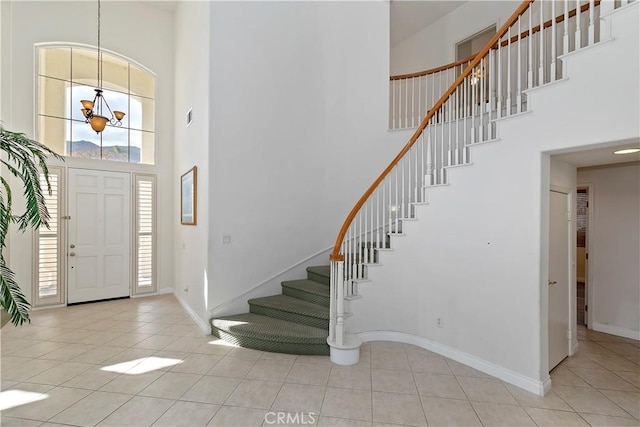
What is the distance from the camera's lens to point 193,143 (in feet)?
15.2

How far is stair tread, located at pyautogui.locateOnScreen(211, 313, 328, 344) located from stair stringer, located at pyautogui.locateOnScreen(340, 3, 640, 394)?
1.83ft

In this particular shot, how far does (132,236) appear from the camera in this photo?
575 centimetres

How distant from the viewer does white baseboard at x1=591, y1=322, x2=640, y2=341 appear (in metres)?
3.91

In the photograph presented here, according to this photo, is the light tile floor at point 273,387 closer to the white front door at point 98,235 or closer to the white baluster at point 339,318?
the white baluster at point 339,318

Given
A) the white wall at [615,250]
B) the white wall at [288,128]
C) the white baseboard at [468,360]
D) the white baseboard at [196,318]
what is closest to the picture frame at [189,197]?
the white wall at [288,128]

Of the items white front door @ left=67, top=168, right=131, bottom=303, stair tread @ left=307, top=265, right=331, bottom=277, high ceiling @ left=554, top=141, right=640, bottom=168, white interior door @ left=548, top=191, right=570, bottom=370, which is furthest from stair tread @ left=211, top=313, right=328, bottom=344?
high ceiling @ left=554, top=141, right=640, bottom=168

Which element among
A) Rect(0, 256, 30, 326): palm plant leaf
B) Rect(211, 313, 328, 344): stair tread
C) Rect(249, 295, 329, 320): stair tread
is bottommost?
Rect(211, 313, 328, 344): stair tread

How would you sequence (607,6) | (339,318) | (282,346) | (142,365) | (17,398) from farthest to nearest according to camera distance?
1. (282,346)
2. (339,318)
3. (142,365)
4. (17,398)
5. (607,6)

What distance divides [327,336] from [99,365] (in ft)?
7.89

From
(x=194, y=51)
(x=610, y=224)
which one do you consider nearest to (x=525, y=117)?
(x=610, y=224)

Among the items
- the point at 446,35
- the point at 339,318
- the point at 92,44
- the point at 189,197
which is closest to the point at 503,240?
the point at 339,318

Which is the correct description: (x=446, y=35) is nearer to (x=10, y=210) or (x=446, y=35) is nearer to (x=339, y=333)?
(x=339, y=333)

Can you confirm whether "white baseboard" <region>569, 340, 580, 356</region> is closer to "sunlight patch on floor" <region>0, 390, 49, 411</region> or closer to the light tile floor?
the light tile floor

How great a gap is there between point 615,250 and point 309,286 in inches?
168
